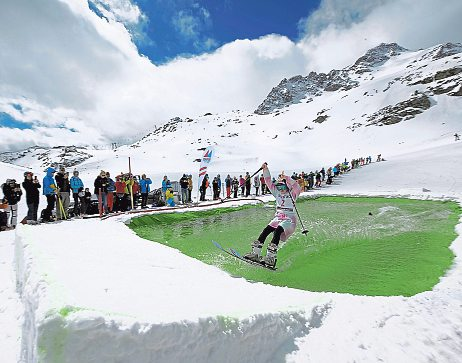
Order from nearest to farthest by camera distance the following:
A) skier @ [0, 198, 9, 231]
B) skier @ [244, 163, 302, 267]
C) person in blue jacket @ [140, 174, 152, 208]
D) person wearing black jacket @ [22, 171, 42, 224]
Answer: skier @ [244, 163, 302, 267]
skier @ [0, 198, 9, 231]
person wearing black jacket @ [22, 171, 42, 224]
person in blue jacket @ [140, 174, 152, 208]

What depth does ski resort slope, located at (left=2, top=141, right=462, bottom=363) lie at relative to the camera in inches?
89.8

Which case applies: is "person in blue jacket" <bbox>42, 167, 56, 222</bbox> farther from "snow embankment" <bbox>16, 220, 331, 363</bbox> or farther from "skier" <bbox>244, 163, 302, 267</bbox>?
"skier" <bbox>244, 163, 302, 267</bbox>

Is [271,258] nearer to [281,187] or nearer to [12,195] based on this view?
[281,187]

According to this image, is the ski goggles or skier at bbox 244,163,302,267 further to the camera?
the ski goggles

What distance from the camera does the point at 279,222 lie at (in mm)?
6961

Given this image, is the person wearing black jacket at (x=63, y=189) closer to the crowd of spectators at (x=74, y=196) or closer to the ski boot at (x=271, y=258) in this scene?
the crowd of spectators at (x=74, y=196)

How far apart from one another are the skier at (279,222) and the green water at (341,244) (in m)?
0.30

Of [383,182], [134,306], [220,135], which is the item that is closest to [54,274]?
[134,306]

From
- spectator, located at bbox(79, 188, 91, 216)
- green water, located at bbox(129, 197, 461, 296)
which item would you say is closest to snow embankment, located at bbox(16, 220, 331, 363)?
green water, located at bbox(129, 197, 461, 296)

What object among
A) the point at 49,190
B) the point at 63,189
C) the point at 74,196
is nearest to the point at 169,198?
the point at 74,196

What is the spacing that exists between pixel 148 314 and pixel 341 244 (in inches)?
252

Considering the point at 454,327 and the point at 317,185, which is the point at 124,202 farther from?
the point at 317,185

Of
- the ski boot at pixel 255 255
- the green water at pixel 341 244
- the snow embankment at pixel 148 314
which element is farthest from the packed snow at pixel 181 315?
the ski boot at pixel 255 255

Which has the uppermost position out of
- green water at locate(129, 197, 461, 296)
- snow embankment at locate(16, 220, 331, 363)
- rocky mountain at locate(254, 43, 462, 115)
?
rocky mountain at locate(254, 43, 462, 115)
